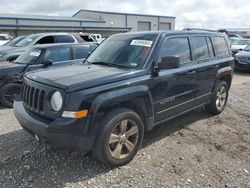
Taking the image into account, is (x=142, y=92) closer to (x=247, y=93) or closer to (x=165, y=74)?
(x=165, y=74)

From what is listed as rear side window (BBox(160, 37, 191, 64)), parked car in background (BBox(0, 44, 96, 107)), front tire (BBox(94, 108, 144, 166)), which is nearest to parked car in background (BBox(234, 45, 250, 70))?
parked car in background (BBox(0, 44, 96, 107))

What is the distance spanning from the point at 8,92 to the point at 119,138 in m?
4.13

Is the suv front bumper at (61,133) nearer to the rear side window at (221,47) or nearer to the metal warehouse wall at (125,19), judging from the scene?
the rear side window at (221,47)

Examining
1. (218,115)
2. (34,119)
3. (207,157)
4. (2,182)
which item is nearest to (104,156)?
(34,119)

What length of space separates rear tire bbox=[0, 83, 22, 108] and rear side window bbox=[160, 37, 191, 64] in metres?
4.08

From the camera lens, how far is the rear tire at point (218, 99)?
5.79 meters

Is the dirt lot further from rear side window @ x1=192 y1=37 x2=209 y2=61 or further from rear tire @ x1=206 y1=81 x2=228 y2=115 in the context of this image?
rear side window @ x1=192 y1=37 x2=209 y2=61

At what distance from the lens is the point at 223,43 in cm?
609

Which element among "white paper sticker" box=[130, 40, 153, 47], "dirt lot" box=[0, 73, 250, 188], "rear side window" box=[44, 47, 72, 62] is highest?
"white paper sticker" box=[130, 40, 153, 47]

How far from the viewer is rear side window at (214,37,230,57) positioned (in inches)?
228

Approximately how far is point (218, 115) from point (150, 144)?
7.44 ft

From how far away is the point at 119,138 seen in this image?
3.73 m

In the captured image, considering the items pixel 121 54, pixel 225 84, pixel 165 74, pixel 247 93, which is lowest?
pixel 247 93

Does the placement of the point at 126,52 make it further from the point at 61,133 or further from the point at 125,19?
the point at 125,19
